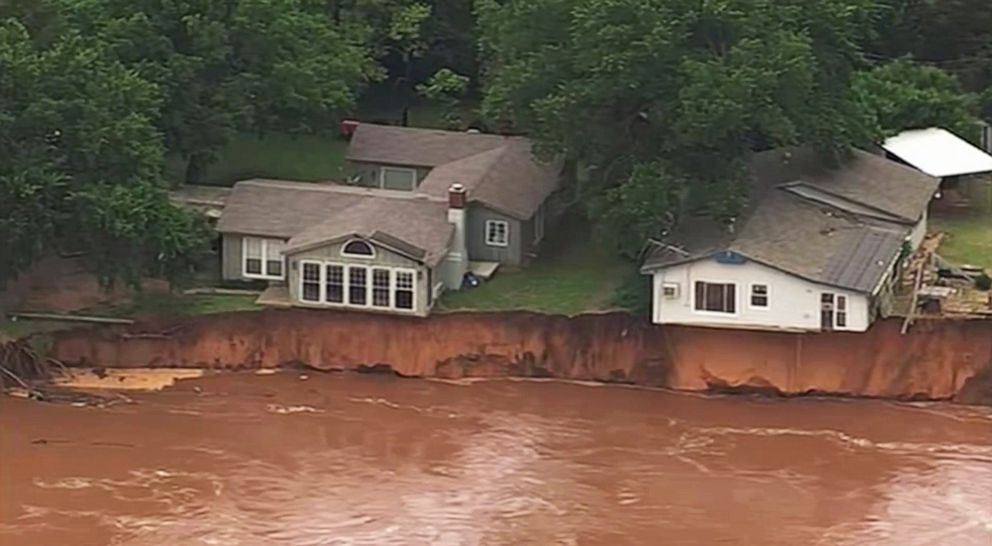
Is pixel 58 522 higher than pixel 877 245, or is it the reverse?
pixel 877 245

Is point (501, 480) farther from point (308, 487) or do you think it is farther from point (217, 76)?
point (217, 76)

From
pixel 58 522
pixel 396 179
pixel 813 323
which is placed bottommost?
pixel 58 522

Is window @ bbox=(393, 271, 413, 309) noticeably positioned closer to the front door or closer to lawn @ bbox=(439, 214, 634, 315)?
lawn @ bbox=(439, 214, 634, 315)

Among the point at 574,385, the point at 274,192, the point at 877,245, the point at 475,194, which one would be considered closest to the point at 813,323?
the point at 877,245

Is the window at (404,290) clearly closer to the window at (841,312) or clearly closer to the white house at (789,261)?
the white house at (789,261)

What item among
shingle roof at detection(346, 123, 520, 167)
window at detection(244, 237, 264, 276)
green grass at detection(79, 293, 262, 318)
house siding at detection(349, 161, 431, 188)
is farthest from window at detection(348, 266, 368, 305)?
house siding at detection(349, 161, 431, 188)

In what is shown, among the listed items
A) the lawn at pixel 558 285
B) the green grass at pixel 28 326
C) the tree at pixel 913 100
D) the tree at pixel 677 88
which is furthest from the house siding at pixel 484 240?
the tree at pixel 913 100
